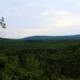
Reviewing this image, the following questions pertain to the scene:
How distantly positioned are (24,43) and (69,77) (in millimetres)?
5787

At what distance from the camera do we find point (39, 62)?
39.7 ft

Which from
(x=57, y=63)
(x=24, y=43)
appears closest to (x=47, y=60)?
(x=57, y=63)

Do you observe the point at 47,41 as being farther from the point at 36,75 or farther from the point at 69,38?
the point at 36,75

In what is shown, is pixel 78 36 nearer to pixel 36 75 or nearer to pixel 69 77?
pixel 69 77

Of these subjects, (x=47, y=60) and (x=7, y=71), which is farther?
(x=47, y=60)

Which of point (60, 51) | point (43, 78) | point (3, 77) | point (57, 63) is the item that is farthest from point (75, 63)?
point (3, 77)

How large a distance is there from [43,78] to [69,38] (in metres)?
11.4

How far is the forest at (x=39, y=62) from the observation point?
32.5ft

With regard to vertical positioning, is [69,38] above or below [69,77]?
above

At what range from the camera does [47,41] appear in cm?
1936

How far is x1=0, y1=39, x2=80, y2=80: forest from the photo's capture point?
32.5 feet

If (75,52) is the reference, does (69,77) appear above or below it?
below

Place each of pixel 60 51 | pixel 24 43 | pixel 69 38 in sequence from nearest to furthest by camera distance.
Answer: pixel 60 51 < pixel 24 43 < pixel 69 38

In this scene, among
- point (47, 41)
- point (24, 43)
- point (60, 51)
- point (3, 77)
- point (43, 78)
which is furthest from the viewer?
point (47, 41)
